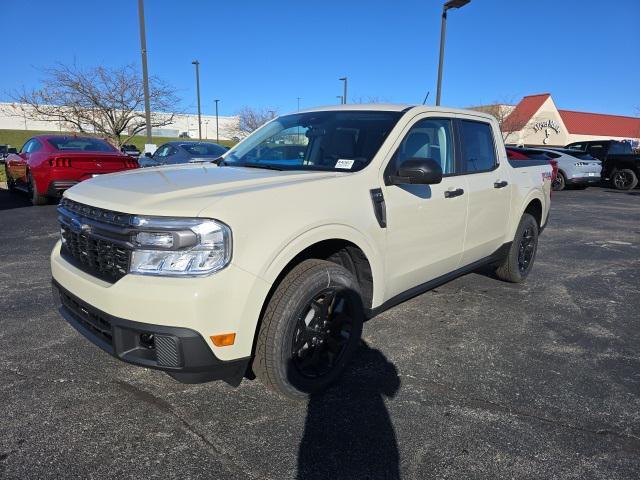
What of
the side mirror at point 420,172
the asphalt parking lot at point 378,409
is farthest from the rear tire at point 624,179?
the side mirror at point 420,172

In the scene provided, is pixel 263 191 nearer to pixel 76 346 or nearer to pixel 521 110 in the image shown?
pixel 76 346

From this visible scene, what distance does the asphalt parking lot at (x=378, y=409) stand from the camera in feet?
7.43

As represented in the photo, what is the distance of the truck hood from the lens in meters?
2.28

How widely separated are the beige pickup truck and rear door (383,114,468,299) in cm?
1

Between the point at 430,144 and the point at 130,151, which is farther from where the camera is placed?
the point at 130,151

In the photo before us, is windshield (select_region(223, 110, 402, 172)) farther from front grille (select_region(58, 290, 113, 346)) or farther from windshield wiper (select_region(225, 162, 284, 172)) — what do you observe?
front grille (select_region(58, 290, 113, 346))

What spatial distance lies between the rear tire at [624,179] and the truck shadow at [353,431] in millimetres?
18888

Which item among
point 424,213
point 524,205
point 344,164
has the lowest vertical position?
point 524,205

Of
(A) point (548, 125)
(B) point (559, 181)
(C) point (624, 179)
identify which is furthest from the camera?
(A) point (548, 125)

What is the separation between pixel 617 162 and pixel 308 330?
1972 cm

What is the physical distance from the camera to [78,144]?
31.9ft

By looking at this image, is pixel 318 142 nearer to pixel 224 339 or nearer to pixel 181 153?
pixel 224 339

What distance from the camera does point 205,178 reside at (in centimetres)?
285

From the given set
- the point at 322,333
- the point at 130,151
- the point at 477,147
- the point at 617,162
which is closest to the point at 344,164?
the point at 322,333
